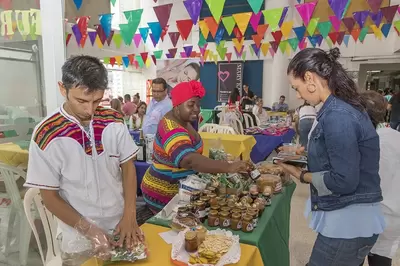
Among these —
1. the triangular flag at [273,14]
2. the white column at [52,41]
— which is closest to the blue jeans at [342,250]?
the white column at [52,41]

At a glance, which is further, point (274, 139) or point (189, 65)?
point (189, 65)

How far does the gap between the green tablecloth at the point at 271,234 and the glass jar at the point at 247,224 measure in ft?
0.06

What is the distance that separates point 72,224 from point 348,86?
1290 millimetres

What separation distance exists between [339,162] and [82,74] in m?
1.06

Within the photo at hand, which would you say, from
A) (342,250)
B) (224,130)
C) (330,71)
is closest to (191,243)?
(342,250)

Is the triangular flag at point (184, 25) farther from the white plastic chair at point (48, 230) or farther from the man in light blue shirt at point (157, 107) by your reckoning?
the white plastic chair at point (48, 230)

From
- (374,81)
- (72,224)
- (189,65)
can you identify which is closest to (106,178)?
(72,224)

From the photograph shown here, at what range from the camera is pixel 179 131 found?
66.9 inches

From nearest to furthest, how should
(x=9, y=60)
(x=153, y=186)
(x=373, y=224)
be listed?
(x=373, y=224), (x=153, y=186), (x=9, y=60)

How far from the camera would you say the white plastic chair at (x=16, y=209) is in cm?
226

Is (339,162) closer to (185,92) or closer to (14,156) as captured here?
(185,92)

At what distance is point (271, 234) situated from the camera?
1.51m

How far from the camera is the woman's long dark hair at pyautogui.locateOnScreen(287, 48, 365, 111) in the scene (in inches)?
47.4

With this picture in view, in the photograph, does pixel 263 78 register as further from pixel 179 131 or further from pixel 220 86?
pixel 179 131
